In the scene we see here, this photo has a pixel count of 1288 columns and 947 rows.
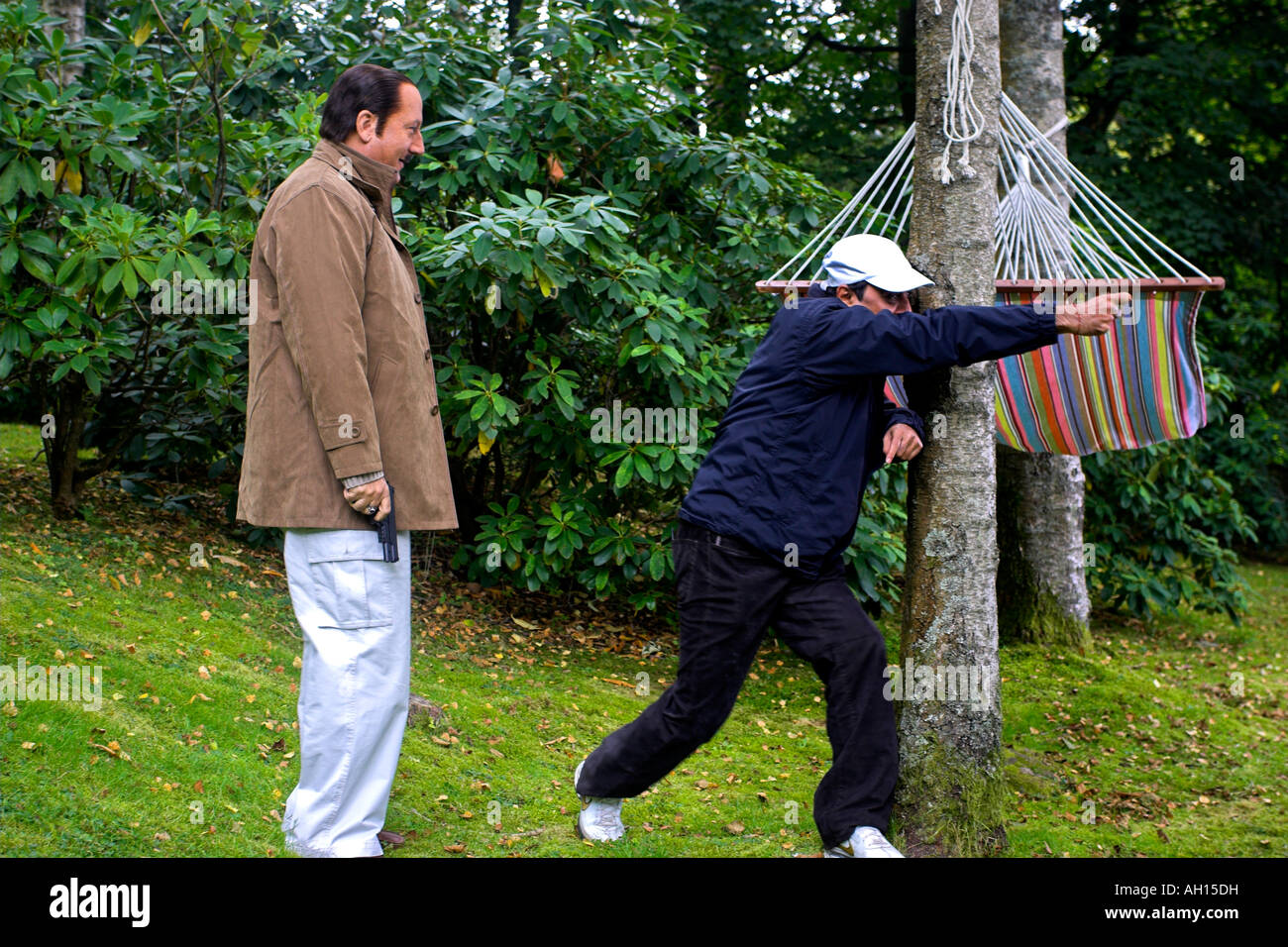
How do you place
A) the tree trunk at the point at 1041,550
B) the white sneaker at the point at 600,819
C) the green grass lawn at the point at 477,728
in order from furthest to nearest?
the tree trunk at the point at 1041,550 < the white sneaker at the point at 600,819 < the green grass lawn at the point at 477,728

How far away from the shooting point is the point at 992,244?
3.61 metres

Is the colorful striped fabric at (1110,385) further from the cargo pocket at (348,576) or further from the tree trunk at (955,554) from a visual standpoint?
the cargo pocket at (348,576)

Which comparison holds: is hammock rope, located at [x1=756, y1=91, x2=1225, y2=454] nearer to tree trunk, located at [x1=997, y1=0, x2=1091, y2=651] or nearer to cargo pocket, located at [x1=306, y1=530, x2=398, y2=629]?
cargo pocket, located at [x1=306, y1=530, x2=398, y2=629]

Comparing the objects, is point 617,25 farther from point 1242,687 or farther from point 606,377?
point 1242,687

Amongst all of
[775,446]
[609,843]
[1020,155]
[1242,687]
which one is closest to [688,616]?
[775,446]

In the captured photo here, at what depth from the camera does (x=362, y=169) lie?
305 centimetres

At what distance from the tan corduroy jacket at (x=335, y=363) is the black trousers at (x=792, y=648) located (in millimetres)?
733

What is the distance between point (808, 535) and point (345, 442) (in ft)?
4.04

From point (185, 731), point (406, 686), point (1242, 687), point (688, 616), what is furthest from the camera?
point (1242, 687)

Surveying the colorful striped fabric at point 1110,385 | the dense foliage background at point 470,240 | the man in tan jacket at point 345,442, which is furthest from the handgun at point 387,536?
the dense foliage background at point 470,240

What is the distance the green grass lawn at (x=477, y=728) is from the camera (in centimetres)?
342

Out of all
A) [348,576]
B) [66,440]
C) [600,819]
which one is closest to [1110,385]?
[600,819]

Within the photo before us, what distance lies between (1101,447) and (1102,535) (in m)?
4.10

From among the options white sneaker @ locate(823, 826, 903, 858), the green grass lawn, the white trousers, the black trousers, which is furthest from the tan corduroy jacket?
white sneaker @ locate(823, 826, 903, 858)
